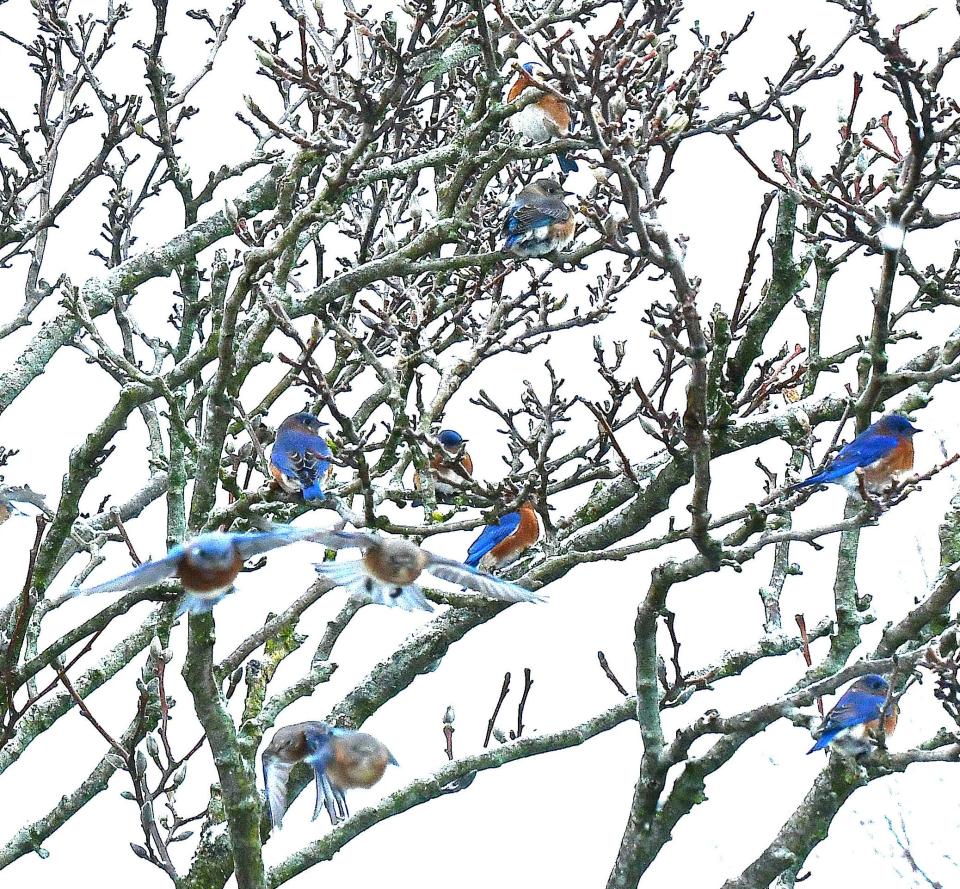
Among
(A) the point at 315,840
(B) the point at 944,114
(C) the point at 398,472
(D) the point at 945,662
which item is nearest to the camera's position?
(B) the point at 944,114

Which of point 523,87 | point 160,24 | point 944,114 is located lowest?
point 944,114

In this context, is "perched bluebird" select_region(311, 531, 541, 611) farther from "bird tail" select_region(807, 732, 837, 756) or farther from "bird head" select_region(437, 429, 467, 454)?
"bird head" select_region(437, 429, 467, 454)

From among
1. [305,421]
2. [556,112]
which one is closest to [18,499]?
[305,421]

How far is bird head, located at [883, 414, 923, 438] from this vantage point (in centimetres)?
467

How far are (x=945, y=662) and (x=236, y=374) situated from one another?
2623 mm

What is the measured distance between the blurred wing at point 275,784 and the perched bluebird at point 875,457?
8.83ft

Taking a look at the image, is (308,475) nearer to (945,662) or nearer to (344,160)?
(344,160)

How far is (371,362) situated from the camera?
448 centimetres

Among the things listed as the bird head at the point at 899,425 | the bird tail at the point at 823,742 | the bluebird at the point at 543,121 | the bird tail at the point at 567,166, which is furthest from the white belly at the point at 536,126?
the bird tail at the point at 823,742

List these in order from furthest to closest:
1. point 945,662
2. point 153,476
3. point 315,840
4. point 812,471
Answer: point 153,476 < point 315,840 < point 812,471 < point 945,662

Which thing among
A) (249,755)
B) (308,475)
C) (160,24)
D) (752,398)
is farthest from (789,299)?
(160,24)

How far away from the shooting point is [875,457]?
4438 mm

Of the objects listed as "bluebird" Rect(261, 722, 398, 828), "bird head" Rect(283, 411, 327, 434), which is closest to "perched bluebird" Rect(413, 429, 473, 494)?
"bird head" Rect(283, 411, 327, 434)

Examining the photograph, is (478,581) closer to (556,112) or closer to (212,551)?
(212,551)
